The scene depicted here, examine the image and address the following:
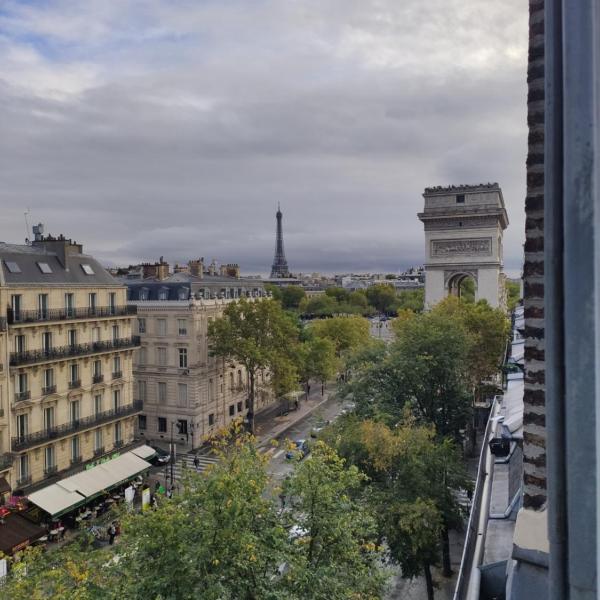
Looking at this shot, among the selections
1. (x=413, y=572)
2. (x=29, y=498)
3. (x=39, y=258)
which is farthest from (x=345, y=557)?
(x=39, y=258)

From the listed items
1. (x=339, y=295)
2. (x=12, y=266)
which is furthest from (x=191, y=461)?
(x=339, y=295)

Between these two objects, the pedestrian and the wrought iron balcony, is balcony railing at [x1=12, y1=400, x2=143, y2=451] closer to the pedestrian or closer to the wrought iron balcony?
the wrought iron balcony

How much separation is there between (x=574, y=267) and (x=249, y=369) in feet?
127

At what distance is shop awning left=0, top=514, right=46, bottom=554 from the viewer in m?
21.3

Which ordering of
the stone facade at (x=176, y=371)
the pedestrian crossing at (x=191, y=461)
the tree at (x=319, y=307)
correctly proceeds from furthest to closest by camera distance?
the tree at (x=319, y=307)
the stone facade at (x=176, y=371)
the pedestrian crossing at (x=191, y=461)

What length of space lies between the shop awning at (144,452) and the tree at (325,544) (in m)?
21.6

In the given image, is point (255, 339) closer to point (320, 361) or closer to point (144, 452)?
point (320, 361)

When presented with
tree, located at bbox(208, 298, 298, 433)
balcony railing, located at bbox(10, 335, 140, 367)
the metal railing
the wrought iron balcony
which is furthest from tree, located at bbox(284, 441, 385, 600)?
tree, located at bbox(208, 298, 298, 433)

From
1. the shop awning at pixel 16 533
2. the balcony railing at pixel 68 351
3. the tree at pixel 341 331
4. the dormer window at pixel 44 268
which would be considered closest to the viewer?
the shop awning at pixel 16 533

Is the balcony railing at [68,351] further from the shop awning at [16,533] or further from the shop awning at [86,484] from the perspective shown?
the shop awning at [16,533]

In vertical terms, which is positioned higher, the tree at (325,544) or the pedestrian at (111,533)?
the tree at (325,544)

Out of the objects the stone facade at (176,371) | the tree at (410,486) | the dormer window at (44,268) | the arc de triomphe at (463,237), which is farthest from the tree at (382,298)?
the tree at (410,486)

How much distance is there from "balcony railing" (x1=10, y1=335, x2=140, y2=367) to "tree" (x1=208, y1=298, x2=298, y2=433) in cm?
699

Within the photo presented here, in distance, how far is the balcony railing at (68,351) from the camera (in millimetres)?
25922
